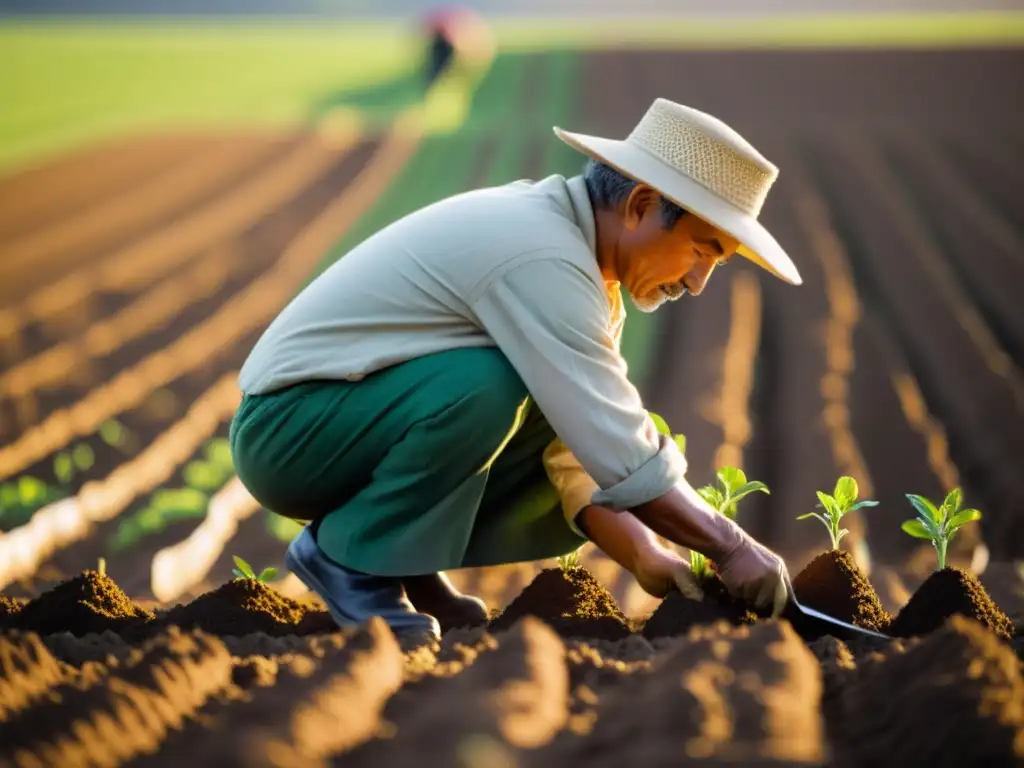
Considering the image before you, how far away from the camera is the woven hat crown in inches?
109

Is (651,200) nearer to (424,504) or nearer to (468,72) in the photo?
(424,504)

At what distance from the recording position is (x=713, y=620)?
9.09ft

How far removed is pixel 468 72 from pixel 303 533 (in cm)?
2077

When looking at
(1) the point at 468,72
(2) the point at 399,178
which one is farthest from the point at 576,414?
(1) the point at 468,72

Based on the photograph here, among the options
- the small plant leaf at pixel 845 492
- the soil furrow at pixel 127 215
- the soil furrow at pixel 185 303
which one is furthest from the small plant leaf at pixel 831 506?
the soil furrow at pixel 127 215

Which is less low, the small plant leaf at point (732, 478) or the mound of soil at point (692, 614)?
the small plant leaf at point (732, 478)

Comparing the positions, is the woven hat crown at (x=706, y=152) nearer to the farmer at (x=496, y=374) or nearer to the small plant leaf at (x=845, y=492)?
the farmer at (x=496, y=374)

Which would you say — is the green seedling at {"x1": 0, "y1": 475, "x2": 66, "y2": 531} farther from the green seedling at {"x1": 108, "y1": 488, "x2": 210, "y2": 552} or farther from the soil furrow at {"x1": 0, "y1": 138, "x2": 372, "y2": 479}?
the soil furrow at {"x1": 0, "y1": 138, "x2": 372, "y2": 479}

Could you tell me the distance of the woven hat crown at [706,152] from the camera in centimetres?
277

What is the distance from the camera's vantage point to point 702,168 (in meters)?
2.77

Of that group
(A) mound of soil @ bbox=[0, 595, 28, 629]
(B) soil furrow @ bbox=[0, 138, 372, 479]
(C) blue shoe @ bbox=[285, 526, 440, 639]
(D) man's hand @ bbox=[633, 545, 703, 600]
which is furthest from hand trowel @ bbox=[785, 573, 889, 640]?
(B) soil furrow @ bbox=[0, 138, 372, 479]

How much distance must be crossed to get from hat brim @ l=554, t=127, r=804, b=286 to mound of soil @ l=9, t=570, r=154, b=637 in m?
1.40

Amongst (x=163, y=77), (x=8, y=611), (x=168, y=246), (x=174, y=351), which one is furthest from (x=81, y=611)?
(x=163, y=77)

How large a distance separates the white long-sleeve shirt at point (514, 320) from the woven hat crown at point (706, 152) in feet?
0.74
